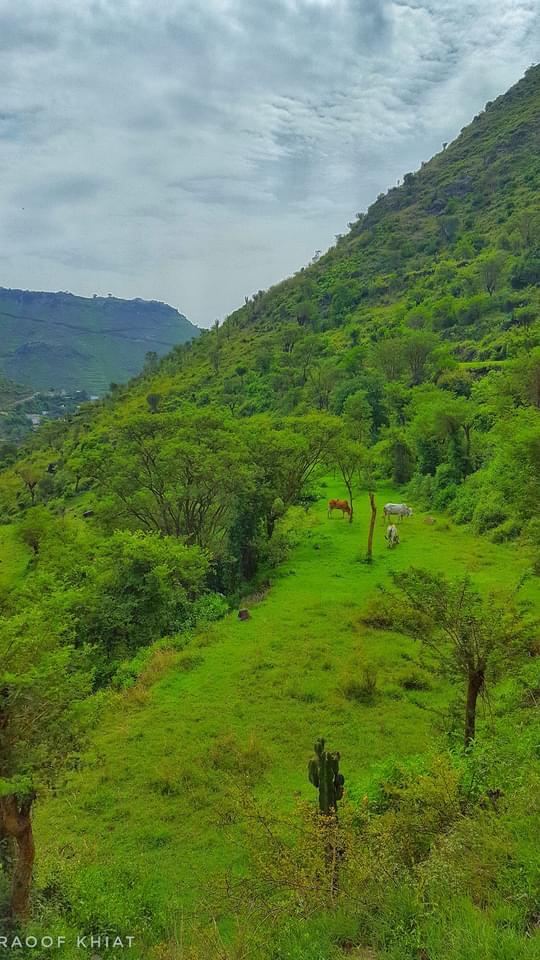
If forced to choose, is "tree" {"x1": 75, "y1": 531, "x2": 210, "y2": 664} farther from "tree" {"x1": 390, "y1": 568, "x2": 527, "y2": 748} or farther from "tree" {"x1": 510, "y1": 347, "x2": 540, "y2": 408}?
"tree" {"x1": 510, "y1": 347, "x2": 540, "y2": 408}

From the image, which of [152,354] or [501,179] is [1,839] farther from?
[501,179]

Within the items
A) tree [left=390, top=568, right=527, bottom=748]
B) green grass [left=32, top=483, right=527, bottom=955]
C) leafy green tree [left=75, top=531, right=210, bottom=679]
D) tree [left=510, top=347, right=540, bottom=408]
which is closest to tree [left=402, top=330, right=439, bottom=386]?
tree [left=510, top=347, right=540, bottom=408]

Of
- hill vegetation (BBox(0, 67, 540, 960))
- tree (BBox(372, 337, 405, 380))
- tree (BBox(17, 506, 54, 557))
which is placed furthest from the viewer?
tree (BBox(372, 337, 405, 380))

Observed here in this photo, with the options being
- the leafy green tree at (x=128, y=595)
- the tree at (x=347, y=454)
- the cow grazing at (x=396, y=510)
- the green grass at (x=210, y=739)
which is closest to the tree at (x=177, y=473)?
the tree at (x=347, y=454)

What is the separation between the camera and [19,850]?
26.2 ft

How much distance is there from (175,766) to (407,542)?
1846 cm

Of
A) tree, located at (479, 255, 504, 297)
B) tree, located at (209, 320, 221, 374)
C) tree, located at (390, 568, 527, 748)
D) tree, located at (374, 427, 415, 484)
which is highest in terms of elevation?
tree, located at (479, 255, 504, 297)

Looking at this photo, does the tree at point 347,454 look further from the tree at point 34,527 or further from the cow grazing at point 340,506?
the tree at point 34,527

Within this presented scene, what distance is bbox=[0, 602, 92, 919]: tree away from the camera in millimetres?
7918

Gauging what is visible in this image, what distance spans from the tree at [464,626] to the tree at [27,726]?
673 cm

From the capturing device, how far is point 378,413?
53.1 metres

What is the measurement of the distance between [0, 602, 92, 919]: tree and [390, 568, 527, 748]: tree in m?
6.73

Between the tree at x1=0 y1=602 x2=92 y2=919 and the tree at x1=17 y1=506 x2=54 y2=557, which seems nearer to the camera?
the tree at x1=0 y1=602 x2=92 y2=919

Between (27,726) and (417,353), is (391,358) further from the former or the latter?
(27,726)
